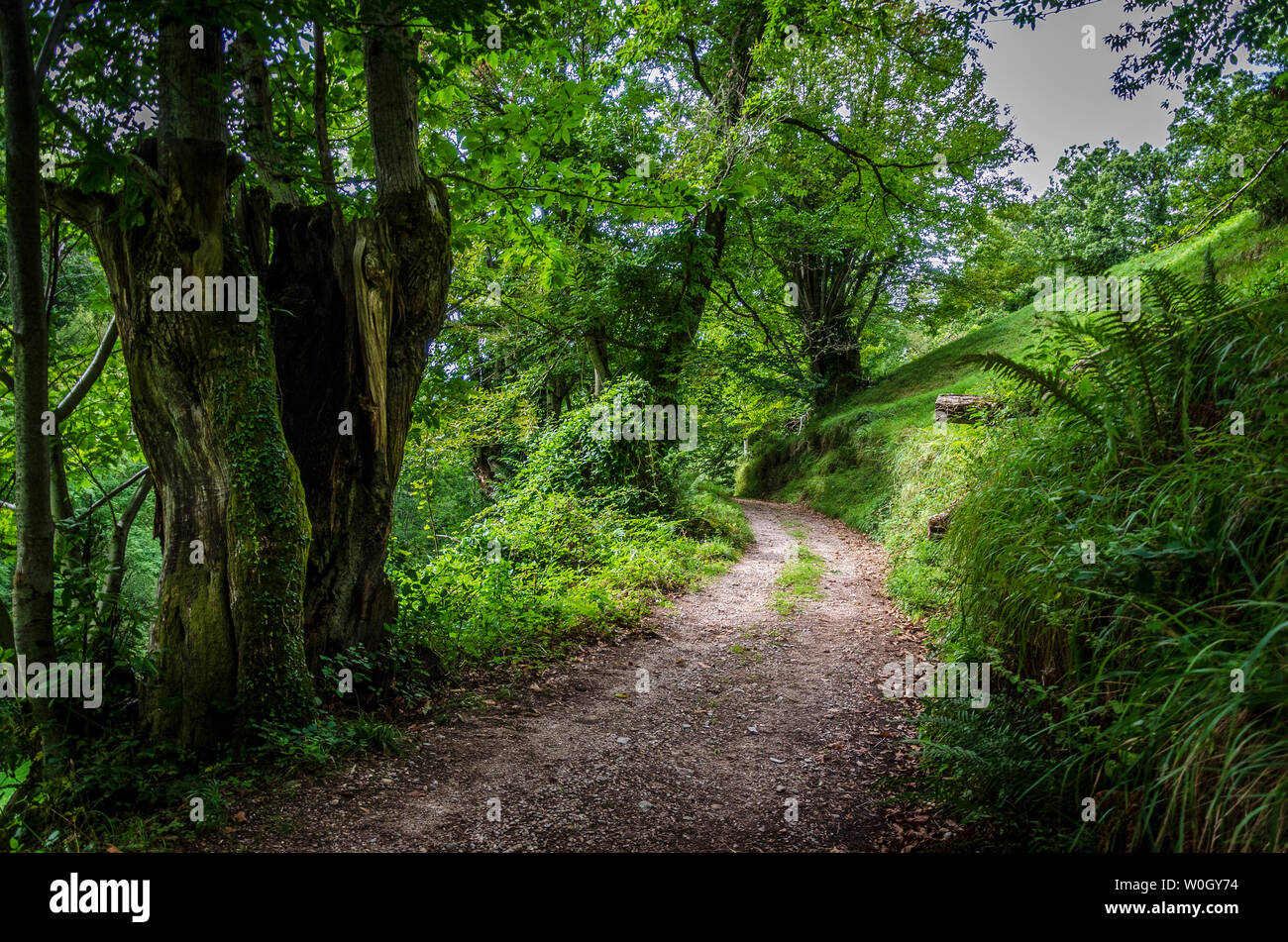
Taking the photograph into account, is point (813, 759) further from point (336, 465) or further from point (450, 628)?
point (336, 465)

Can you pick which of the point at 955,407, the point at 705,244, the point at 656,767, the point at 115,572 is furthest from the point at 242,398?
the point at 955,407

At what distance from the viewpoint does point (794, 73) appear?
11633 millimetres

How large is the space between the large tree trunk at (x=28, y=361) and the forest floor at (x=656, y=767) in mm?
1437

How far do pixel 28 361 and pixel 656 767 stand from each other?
4.30 metres

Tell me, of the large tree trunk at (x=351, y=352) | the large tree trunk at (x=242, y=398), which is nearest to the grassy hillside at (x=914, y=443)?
the large tree trunk at (x=351, y=352)

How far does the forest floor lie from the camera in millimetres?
3479

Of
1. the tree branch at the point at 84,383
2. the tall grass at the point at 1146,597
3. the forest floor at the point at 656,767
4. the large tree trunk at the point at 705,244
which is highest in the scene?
the large tree trunk at the point at 705,244

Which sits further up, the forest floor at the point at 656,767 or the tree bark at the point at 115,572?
the tree bark at the point at 115,572

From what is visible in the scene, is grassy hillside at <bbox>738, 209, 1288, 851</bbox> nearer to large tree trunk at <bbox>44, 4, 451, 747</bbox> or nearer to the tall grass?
the tall grass

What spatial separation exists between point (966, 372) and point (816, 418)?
17.9ft

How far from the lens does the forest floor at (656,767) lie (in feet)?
11.4

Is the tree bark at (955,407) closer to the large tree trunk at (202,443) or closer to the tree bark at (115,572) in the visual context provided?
the large tree trunk at (202,443)

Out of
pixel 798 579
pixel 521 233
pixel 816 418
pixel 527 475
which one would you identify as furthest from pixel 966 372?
pixel 521 233

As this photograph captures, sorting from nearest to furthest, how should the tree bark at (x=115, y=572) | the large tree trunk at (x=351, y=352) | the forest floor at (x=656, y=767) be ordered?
the forest floor at (x=656, y=767), the tree bark at (x=115, y=572), the large tree trunk at (x=351, y=352)
